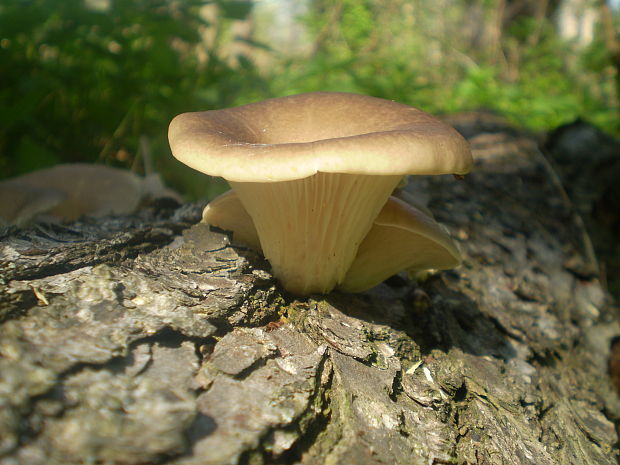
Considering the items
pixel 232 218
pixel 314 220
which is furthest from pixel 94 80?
pixel 314 220

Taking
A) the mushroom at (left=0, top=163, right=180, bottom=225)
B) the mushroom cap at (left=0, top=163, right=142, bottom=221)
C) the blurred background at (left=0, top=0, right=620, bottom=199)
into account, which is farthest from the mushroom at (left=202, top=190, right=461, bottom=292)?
the blurred background at (left=0, top=0, right=620, bottom=199)

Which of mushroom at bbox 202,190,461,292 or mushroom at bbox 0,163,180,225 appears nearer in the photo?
mushroom at bbox 202,190,461,292

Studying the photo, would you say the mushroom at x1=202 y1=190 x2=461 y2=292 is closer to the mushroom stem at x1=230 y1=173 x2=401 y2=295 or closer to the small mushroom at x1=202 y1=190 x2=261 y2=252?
the small mushroom at x1=202 y1=190 x2=261 y2=252

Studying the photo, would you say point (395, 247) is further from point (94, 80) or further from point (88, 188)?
point (94, 80)

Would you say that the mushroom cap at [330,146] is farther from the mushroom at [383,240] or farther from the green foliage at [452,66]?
the green foliage at [452,66]

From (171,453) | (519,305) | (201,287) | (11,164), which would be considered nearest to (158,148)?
(11,164)

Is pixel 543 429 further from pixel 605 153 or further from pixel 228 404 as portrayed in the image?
pixel 605 153
